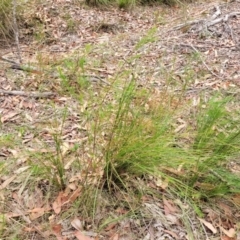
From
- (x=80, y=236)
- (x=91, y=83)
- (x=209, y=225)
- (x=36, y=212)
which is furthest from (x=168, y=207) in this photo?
(x=91, y=83)

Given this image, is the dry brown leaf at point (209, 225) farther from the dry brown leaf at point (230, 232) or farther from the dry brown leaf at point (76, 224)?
the dry brown leaf at point (76, 224)

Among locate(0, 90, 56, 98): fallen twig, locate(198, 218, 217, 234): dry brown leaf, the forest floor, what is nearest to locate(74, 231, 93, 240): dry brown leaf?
the forest floor

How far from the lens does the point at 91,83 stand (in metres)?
2.66

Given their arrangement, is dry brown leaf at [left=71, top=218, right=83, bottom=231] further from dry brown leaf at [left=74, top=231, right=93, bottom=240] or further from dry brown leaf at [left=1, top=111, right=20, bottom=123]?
dry brown leaf at [left=1, top=111, right=20, bottom=123]

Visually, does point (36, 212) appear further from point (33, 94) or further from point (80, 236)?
point (33, 94)

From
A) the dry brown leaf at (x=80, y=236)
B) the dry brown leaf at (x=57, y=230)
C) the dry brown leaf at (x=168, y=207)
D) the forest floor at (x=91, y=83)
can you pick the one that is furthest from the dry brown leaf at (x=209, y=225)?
the dry brown leaf at (x=57, y=230)

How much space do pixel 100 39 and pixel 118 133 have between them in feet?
7.00

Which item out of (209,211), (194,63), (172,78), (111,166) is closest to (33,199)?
(111,166)

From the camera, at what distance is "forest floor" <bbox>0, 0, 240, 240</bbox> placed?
163 cm

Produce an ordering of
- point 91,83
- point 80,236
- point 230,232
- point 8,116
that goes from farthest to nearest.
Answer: point 91,83, point 8,116, point 230,232, point 80,236

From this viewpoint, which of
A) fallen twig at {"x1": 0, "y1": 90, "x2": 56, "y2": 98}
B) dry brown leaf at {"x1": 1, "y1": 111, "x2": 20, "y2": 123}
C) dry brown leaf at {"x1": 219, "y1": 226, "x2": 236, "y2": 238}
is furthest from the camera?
fallen twig at {"x1": 0, "y1": 90, "x2": 56, "y2": 98}

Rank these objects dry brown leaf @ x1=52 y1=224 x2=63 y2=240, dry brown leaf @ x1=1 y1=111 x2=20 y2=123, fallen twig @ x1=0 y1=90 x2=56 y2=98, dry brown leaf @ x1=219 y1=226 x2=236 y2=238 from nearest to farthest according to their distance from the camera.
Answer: dry brown leaf @ x1=52 y1=224 x2=63 y2=240 < dry brown leaf @ x1=219 y1=226 x2=236 y2=238 < dry brown leaf @ x1=1 y1=111 x2=20 y2=123 < fallen twig @ x1=0 y1=90 x2=56 y2=98

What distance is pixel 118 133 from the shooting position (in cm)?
169

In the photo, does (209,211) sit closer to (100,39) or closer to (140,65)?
(140,65)
